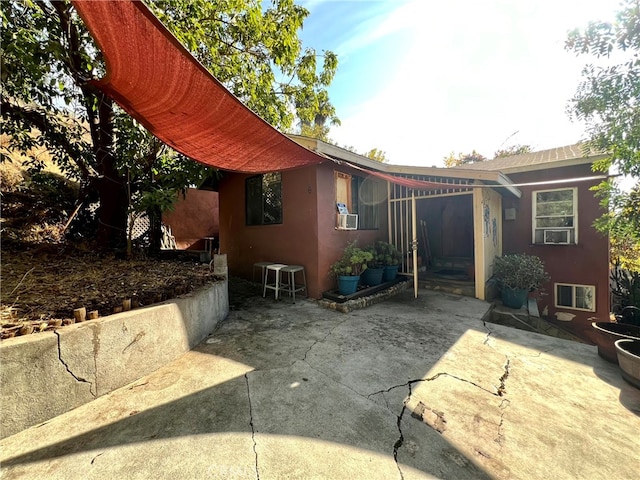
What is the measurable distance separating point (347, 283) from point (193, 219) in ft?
22.9

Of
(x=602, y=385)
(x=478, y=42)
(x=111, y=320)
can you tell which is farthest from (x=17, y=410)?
(x=478, y=42)

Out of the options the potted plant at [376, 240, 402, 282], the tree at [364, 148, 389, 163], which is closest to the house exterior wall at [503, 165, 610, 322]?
the potted plant at [376, 240, 402, 282]

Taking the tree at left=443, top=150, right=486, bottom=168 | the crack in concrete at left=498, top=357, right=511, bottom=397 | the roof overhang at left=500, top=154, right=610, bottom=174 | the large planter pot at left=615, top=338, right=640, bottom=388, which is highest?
the tree at left=443, top=150, right=486, bottom=168

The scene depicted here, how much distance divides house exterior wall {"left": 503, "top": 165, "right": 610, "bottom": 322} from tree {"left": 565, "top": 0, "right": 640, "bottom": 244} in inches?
113

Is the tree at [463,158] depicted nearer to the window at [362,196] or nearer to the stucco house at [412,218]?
the stucco house at [412,218]

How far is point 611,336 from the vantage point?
9.14 ft

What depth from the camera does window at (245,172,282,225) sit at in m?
5.43

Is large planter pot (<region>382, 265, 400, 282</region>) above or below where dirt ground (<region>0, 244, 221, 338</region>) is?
below

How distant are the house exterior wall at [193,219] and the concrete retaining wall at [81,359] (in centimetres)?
685

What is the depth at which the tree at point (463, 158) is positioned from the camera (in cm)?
1692

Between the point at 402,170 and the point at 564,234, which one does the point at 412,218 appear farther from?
the point at 564,234

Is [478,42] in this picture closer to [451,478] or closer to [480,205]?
[480,205]

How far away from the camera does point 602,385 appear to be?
2365 mm

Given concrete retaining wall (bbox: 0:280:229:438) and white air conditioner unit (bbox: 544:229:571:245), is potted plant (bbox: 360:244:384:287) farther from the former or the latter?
white air conditioner unit (bbox: 544:229:571:245)
